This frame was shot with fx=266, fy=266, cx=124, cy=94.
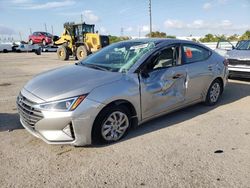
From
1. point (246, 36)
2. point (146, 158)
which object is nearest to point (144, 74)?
point (146, 158)

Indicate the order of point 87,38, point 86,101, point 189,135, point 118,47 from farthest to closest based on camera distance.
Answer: point 87,38 → point 118,47 → point 189,135 → point 86,101

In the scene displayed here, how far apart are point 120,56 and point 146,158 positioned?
188 centimetres

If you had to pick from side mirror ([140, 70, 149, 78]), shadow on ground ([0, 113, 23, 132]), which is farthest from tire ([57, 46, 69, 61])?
side mirror ([140, 70, 149, 78])

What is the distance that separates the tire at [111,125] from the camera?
3684 mm

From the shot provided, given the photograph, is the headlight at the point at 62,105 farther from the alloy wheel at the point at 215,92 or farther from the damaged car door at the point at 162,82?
the alloy wheel at the point at 215,92

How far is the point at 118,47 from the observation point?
16.0 feet

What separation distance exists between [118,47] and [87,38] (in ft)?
49.2

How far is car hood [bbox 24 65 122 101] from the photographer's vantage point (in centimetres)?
354

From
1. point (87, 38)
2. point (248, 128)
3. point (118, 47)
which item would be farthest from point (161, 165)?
point (87, 38)

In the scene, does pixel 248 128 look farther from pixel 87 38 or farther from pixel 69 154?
pixel 87 38

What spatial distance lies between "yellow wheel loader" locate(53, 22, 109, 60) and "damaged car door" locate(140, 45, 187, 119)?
14.6m

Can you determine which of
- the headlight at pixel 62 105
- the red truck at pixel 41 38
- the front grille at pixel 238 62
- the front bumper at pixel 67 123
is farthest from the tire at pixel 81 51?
the red truck at pixel 41 38

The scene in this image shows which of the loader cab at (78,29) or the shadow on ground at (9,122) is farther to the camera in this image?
the loader cab at (78,29)

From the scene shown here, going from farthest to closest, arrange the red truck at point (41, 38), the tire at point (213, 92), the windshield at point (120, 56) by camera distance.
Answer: the red truck at point (41, 38), the tire at point (213, 92), the windshield at point (120, 56)
